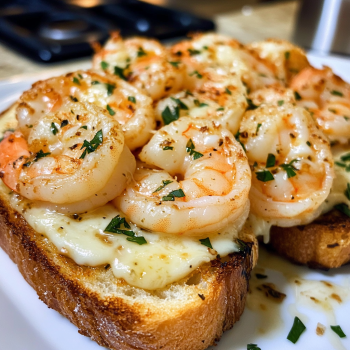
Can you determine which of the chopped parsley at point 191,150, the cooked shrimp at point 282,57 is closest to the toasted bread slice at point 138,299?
the chopped parsley at point 191,150

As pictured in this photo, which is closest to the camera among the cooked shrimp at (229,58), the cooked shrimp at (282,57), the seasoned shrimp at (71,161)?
the seasoned shrimp at (71,161)

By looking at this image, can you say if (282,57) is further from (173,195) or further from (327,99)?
(173,195)

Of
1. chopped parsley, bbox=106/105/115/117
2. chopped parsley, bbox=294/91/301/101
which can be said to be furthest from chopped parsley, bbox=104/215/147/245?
chopped parsley, bbox=294/91/301/101

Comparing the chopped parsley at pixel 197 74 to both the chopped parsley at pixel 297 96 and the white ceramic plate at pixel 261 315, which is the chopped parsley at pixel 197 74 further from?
the white ceramic plate at pixel 261 315

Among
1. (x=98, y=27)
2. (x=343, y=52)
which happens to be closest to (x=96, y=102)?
(x=98, y=27)

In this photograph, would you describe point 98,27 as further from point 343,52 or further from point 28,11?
point 343,52
